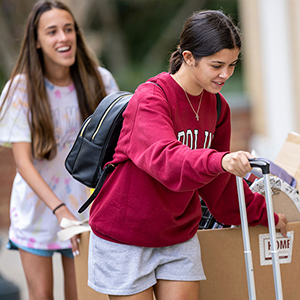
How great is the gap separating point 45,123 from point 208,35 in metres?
1.19

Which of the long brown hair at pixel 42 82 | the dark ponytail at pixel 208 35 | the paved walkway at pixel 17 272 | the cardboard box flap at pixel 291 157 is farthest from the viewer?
the paved walkway at pixel 17 272

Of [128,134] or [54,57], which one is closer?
[128,134]

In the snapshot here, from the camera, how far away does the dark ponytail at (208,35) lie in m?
1.78

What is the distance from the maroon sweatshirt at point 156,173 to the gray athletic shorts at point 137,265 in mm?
39

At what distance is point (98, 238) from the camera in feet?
6.36

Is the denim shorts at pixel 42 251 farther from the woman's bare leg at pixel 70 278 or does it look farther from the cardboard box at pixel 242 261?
the cardboard box at pixel 242 261

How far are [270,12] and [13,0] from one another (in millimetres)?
3421

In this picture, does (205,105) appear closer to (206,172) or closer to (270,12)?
(206,172)

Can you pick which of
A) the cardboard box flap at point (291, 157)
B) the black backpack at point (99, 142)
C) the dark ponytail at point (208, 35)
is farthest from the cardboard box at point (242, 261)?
the dark ponytail at point (208, 35)

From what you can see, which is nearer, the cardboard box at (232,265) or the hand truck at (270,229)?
the hand truck at (270,229)

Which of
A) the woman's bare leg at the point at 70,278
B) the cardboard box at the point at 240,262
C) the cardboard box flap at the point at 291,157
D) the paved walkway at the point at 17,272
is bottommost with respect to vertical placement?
the paved walkway at the point at 17,272

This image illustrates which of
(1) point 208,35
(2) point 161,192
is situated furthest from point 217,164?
(1) point 208,35

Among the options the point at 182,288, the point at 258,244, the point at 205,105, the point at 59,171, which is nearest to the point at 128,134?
the point at 205,105

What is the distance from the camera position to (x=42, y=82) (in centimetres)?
274
